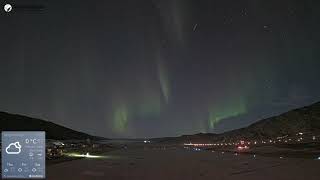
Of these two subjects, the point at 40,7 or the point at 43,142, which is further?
the point at 40,7

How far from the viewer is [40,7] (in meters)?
15.2

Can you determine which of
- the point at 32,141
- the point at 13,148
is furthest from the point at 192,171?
the point at 32,141

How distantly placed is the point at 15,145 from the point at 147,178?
17002 millimetres

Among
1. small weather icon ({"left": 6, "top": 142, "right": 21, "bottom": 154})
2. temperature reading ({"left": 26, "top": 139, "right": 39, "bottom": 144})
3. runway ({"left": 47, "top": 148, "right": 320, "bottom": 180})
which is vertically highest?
temperature reading ({"left": 26, "top": 139, "right": 39, "bottom": 144})

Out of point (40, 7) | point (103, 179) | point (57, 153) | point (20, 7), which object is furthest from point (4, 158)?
point (57, 153)

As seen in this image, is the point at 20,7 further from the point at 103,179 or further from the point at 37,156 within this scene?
the point at 103,179
